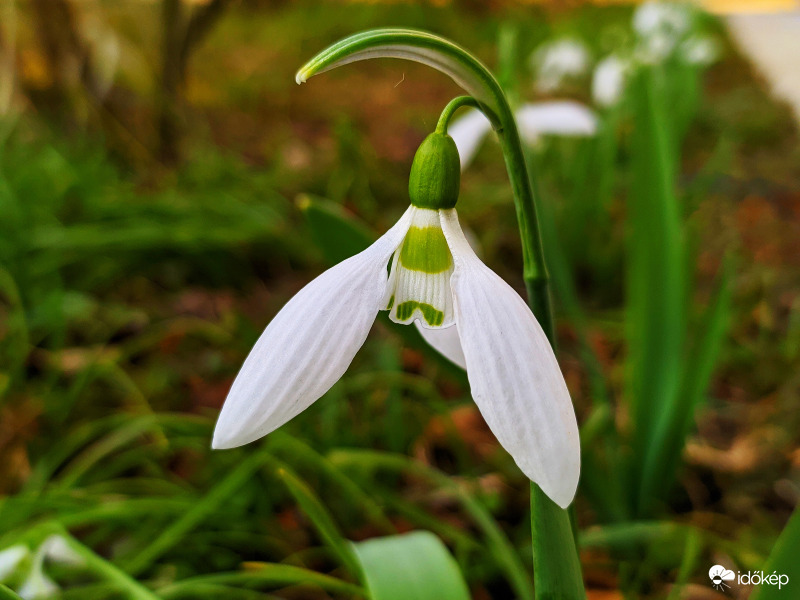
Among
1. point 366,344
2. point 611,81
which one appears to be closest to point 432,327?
point 366,344

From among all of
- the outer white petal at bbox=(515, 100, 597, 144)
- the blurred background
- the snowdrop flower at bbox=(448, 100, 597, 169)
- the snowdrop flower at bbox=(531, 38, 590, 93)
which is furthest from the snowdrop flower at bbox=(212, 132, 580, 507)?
the snowdrop flower at bbox=(531, 38, 590, 93)

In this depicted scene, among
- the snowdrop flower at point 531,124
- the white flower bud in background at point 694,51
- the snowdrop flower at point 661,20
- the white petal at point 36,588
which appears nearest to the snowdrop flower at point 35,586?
the white petal at point 36,588

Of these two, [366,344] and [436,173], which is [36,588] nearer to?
[436,173]

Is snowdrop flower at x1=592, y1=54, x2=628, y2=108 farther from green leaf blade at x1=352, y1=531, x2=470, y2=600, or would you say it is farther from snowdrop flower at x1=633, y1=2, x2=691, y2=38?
green leaf blade at x1=352, y1=531, x2=470, y2=600

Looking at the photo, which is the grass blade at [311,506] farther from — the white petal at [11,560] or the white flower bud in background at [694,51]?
the white flower bud in background at [694,51]

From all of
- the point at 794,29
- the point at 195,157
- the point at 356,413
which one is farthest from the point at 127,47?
the point at 794,29

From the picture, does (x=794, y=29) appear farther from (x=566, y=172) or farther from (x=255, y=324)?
(x=255, y=324)
